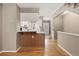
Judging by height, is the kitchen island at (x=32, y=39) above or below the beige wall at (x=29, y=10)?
below

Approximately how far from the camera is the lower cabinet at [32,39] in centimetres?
703

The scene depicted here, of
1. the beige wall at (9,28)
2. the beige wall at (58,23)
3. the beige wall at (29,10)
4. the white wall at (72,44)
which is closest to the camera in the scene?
the white wall at (72,44)

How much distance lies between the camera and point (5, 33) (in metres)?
5.67

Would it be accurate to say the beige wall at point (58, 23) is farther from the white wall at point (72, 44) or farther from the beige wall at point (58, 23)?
the white wall at point (72, 44)

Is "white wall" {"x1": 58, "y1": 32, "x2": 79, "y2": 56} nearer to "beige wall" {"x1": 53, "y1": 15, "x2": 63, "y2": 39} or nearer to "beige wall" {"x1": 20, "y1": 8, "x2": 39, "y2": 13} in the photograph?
"beige wall" {"x1": 20, "y1": 8, "x2": 39, "y2": 13}

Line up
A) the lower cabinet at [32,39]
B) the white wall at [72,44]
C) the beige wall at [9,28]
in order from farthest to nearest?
the lower cabinet at [32,39] < the beige wall at [9,28] < the white wall at [72,44]

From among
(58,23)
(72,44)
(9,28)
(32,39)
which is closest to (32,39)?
(32,39)

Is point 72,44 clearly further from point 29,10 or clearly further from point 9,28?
point 29,10

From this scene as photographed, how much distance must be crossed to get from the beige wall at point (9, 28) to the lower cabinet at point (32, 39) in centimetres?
136

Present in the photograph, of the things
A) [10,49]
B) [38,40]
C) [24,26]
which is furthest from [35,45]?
[10,49]

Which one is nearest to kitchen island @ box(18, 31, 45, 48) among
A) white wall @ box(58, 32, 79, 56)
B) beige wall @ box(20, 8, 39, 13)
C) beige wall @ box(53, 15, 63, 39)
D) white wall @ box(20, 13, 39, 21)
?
white wall @ box(20, 13, 39, 21)

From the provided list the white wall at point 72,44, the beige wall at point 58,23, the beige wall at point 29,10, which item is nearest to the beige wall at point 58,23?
the beige wall at point 58,23

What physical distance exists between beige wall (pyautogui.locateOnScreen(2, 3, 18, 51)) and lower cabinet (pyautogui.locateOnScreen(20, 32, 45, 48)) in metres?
1.36

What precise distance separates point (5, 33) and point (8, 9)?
108 centimetres
